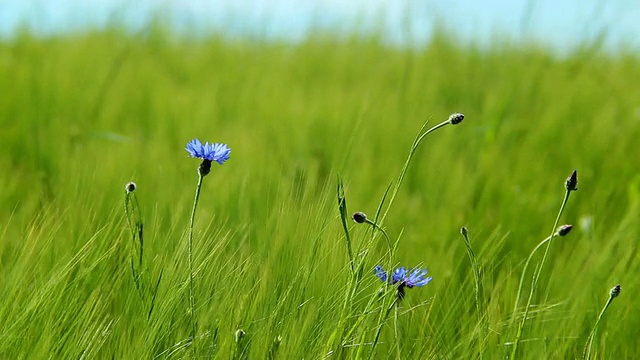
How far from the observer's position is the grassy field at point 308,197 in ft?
3.35

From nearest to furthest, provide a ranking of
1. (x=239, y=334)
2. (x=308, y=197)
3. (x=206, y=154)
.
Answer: (x=239, y=334)
(x=206, y=154)
(x=308, y=197)

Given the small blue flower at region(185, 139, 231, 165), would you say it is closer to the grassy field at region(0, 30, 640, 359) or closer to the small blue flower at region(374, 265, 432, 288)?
the grassy field at region(0, 30, 640, 359)

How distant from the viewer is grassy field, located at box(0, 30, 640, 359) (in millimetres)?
1022

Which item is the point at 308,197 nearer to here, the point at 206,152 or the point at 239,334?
the point at 206,152

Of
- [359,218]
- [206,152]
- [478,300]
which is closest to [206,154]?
[206,152]

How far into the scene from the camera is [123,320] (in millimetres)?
1130

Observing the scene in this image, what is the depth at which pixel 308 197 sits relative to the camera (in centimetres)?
165

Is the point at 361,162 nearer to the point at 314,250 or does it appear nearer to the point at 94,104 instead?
the point at 94,104

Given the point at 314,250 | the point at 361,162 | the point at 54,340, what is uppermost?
the point at 361,162

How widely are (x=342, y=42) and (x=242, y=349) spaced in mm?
3387

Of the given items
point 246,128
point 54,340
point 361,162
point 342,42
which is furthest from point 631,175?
point 342,42

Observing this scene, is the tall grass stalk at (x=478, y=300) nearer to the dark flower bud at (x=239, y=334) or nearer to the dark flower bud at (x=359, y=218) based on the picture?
the dark flower bud at (x=359, y=218)

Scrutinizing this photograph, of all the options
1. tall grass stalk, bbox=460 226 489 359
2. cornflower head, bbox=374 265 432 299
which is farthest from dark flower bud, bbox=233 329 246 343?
tall grass stalk, bbox=460 226 489 359

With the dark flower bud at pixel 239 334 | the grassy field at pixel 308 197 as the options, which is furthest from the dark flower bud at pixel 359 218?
the dark flower bud at pixel 239 334
